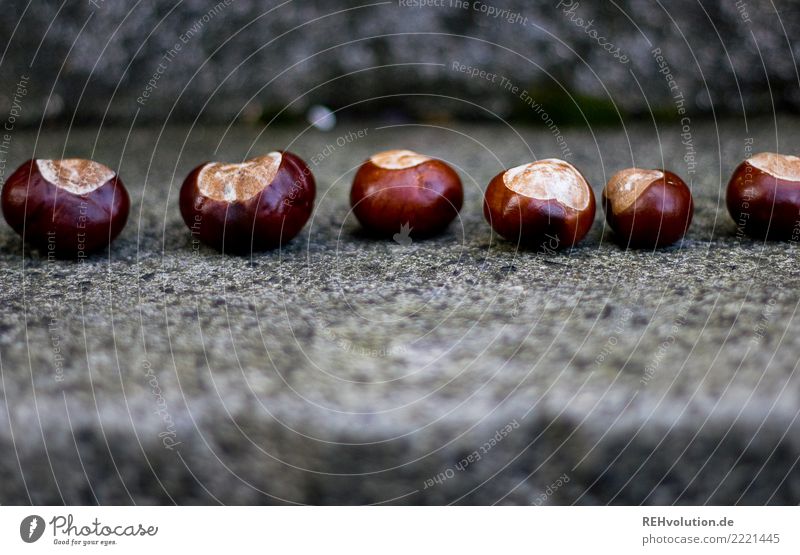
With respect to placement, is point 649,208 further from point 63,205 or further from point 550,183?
point 63,205

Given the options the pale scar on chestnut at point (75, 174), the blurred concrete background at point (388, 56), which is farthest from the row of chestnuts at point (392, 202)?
the blurred concrete background at point (388, 56)

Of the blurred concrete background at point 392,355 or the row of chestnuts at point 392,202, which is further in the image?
the row of chestnuts at point 392,202

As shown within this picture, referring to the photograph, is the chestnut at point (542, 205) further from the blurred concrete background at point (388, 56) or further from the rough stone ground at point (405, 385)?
the blurred concrete background at point (388, 56)

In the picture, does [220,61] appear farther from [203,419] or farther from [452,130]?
[203,419]

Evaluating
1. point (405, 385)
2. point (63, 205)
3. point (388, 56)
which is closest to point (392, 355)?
point (405, 385)

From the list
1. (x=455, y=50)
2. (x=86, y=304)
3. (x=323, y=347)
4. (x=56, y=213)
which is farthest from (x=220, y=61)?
(x=323, y=347)

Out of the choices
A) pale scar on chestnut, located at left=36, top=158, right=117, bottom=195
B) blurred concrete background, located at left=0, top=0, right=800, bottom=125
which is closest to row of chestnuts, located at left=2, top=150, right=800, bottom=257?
pale scar on chestnut, located at left=36, top=158, right=117, bottom=195

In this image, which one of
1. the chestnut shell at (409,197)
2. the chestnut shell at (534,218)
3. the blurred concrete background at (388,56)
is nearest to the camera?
the chestnut shell at (534,218)
